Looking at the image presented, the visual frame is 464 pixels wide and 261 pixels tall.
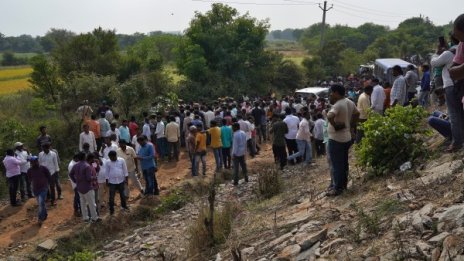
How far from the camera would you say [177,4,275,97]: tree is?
2627 centimetres

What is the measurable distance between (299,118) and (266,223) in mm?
6891

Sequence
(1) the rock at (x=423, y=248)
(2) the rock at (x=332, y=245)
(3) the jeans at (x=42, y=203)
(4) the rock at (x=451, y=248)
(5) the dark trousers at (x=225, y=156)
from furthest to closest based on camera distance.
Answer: (5) the dark trousers at (x=225, y=156) < (3) the jeans at (x=42, y=203) < (2) the rock at (x=332, y=245) < (1) the rock at (x=423, y=248) < (4) the rock at (x=451, y=248)

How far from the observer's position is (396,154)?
269 inches

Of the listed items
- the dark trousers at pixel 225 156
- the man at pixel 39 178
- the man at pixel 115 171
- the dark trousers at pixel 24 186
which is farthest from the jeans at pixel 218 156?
the dark trousers at pixel 24 186

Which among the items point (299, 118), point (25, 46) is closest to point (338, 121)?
point (299, 118)

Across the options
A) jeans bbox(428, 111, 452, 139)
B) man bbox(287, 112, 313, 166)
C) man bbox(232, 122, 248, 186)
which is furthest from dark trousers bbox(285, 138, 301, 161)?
jeans bbox(428, 111, 452, 139)

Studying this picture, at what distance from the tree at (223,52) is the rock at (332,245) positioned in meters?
21.1

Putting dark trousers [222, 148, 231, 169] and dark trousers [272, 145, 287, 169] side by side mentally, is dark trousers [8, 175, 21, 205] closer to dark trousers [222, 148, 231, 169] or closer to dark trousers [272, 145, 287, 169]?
dark trousers [222, 148, 231, 169]

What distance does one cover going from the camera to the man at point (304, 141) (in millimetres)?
11695

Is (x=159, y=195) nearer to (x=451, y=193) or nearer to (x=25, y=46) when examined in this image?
(x=451, y=193)

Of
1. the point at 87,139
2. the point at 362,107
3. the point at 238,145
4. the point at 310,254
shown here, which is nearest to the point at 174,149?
the point at 87,139

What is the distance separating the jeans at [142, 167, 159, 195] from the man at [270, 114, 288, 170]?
3077 millimetres

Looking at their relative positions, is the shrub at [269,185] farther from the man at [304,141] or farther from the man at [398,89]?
the man at [398,89]

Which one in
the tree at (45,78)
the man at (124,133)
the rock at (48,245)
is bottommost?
the rock at (48,245)
